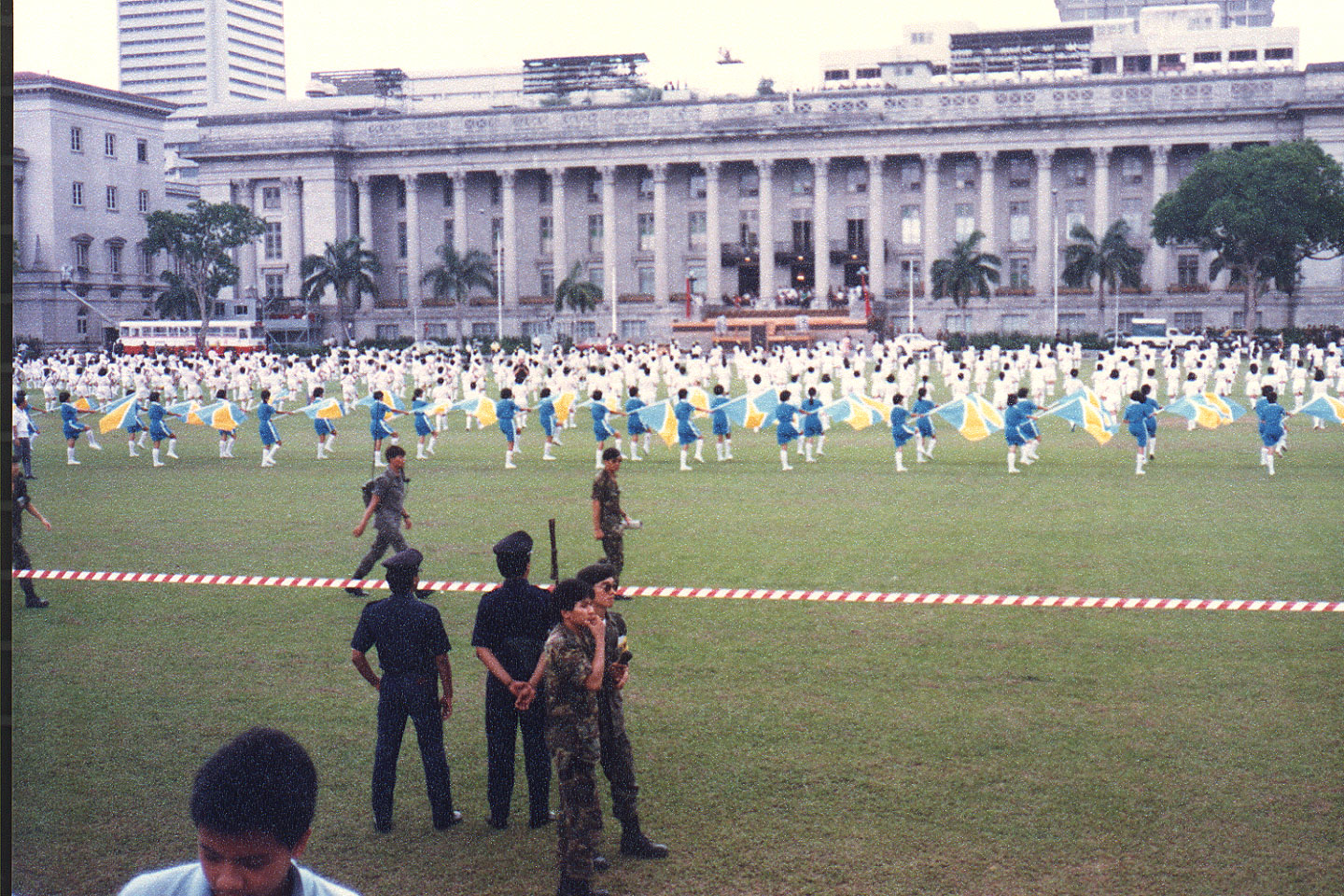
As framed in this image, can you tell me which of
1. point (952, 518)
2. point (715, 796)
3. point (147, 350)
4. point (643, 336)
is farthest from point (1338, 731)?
point (643, 336)

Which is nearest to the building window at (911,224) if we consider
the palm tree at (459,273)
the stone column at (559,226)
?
the stone column at (559,226)

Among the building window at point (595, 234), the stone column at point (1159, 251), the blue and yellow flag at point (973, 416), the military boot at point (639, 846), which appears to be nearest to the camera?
the military boot at point (639, 846)

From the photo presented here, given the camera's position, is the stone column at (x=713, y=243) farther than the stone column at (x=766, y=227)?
Yes

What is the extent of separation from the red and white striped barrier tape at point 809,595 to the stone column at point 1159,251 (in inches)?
2887

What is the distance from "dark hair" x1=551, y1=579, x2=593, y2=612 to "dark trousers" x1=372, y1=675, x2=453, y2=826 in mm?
1105

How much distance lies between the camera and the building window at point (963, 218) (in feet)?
281

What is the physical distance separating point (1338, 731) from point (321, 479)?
18.2m

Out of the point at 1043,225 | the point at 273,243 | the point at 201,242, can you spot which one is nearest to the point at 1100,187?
the point at 1043,225

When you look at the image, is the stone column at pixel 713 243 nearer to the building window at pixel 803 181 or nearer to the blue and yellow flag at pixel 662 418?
the building window at pixel 803 181

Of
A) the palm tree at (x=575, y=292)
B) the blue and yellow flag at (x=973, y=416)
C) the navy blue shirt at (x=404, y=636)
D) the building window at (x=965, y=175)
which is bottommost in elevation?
the navy blue shirt at (x=404, y=636)

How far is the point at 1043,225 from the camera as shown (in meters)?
83.2

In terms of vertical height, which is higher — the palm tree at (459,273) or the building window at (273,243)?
the building window at (273,243)

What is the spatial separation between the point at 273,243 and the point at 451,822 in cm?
9088

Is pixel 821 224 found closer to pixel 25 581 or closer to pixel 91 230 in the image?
Answer: pixel 91 230
